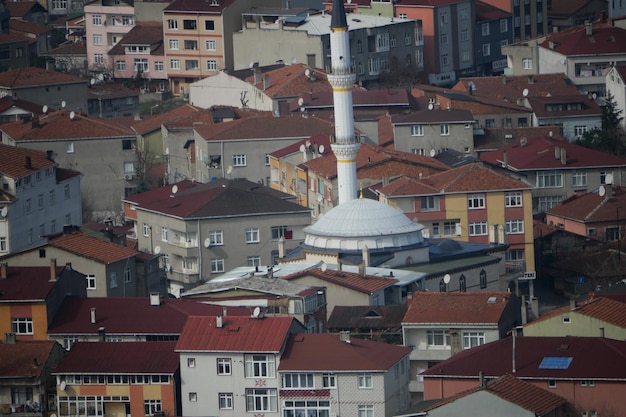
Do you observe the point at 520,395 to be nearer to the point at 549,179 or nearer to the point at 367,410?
the point at 367,410

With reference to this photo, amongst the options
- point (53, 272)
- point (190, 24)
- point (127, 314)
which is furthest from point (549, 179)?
point (190, 24)

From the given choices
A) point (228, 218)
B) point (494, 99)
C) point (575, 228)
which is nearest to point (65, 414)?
point (228, 218)

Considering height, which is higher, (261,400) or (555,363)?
(555,363)

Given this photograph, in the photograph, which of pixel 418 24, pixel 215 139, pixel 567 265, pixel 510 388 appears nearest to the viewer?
pixel 510 388

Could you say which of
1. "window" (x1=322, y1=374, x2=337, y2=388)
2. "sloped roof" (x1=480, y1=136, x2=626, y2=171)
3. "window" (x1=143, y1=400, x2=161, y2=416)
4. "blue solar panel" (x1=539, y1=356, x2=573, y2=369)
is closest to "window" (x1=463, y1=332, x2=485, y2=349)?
"window" (x1=322, y1=374, x2=337, y2=388)

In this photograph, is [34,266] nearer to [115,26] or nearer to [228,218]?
[228,218]

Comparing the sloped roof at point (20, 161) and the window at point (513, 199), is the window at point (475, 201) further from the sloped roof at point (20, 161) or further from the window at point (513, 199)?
the sloped roof at point (20, 161)
